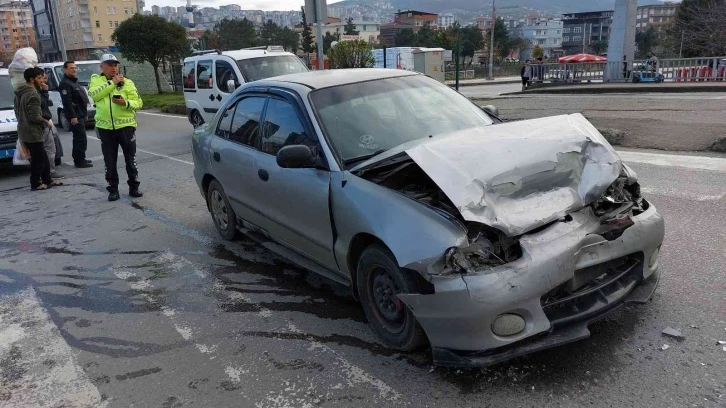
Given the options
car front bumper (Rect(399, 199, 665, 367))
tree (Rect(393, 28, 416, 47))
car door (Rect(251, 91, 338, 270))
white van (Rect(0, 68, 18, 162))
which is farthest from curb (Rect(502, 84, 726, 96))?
tree (Rect(393, 28, 416, 47))

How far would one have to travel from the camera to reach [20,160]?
9.41 m

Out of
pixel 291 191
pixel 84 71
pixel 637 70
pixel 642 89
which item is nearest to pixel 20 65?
pixel 291 191

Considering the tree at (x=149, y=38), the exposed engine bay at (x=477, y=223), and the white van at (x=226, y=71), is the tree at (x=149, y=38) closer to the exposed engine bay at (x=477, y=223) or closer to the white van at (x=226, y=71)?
the white van at (x=226, y=71)

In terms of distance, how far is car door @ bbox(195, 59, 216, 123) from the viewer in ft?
42.1

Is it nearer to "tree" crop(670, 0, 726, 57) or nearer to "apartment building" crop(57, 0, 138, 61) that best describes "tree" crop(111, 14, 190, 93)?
"tree" crop(670, 0, 726, 57)

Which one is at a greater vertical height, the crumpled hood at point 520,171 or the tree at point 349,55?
the tree at point 349,55

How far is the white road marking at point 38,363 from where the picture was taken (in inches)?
130

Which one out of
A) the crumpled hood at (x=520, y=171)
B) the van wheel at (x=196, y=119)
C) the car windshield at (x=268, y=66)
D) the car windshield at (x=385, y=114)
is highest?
the car windshield at (x=268, y=66)

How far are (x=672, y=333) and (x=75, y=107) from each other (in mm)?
11194

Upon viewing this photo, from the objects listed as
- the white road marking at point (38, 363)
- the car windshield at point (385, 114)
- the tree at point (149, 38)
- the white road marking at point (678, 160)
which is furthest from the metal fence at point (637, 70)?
the white road marking at point (38, 363)

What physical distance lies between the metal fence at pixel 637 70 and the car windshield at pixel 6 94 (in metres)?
21.1

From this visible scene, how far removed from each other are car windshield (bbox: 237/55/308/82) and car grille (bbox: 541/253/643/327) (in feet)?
32.4

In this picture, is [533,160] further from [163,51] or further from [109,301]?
[163,51]

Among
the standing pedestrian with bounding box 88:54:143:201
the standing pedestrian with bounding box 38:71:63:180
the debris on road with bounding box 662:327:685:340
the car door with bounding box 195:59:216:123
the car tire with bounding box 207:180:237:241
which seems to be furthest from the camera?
the car door with bounding box 195:59:216:123
